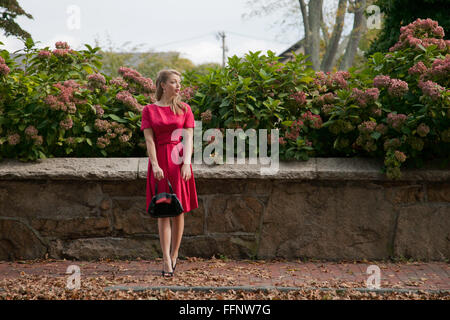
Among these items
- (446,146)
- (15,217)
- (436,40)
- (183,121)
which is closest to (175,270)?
(183,121)

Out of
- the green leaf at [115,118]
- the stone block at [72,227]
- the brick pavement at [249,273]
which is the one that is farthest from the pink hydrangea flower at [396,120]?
the stone block at [72,227]

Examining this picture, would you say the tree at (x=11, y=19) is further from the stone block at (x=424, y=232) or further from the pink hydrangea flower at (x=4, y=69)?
the stone block at (x=424, y=232)

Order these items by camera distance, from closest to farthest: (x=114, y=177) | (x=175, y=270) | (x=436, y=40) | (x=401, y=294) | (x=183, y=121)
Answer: (x=401, y=294), (x=183, y=121), (x=175, y=270), (x=114, y=177), (x=436, y=40)

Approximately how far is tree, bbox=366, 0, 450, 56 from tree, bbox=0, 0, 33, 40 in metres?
7.92

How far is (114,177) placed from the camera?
4332mm

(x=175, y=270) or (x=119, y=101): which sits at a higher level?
(x=119, y=101)

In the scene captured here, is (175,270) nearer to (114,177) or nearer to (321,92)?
(114,177)

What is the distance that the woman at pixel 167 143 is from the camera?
372 cm

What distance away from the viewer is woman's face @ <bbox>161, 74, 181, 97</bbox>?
3709 millimetres

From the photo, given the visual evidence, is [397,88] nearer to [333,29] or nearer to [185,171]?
[185,171]

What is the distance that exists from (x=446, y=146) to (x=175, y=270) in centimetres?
261

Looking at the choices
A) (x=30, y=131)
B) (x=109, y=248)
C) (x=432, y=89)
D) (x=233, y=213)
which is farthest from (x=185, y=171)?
(x=432, y=89)

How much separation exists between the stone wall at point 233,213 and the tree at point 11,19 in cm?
741

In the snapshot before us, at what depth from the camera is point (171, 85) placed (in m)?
3.71
